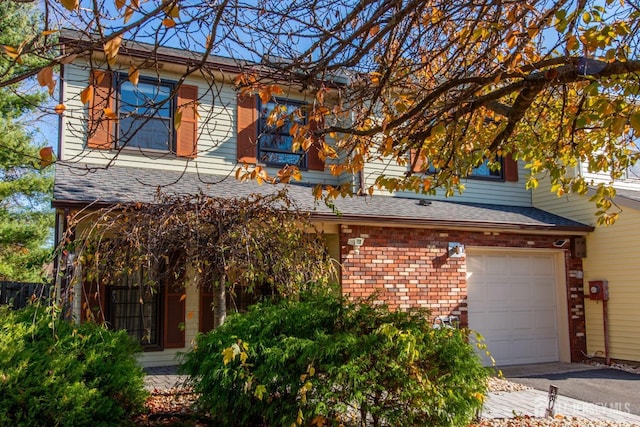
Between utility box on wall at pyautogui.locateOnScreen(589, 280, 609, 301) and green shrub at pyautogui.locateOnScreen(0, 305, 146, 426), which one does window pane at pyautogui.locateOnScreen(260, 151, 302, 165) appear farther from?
utility box on wall at pyautogui.locateOnScreen(589, 280, 609, 301)

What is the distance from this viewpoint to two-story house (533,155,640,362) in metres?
10.4

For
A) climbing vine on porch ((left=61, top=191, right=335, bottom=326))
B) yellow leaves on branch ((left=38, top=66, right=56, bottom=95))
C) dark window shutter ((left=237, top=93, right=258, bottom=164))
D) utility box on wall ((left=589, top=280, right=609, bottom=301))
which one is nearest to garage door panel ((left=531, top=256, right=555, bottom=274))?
utility box on wall ((left=589, top=280, right=609, bottom=301))

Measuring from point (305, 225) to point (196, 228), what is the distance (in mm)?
1459

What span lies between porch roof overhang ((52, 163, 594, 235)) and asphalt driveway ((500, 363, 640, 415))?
2.71m

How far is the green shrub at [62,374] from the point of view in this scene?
14.3 feet

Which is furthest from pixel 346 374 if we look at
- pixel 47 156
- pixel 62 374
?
pixel 47 156

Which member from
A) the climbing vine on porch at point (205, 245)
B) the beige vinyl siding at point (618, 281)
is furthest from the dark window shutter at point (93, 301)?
the beige vinyl siding at point (618, 281)

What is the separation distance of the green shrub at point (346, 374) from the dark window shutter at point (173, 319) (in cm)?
449

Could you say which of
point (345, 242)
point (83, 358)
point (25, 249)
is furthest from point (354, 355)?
point (25, 249)

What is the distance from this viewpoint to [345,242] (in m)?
9.54

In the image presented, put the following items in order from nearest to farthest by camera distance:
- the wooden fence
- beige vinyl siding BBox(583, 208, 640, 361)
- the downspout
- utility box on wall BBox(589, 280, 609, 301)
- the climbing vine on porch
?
the climbing vine on porch → the wooden fence → beige vinyl siding BBox(583, 208, 640, 361) → the downspout → utility box on wall BBox(589, 280, 609, 301)

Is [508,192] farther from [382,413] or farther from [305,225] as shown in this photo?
[382,413]

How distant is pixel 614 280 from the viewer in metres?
10.8

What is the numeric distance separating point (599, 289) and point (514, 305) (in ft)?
5.63
